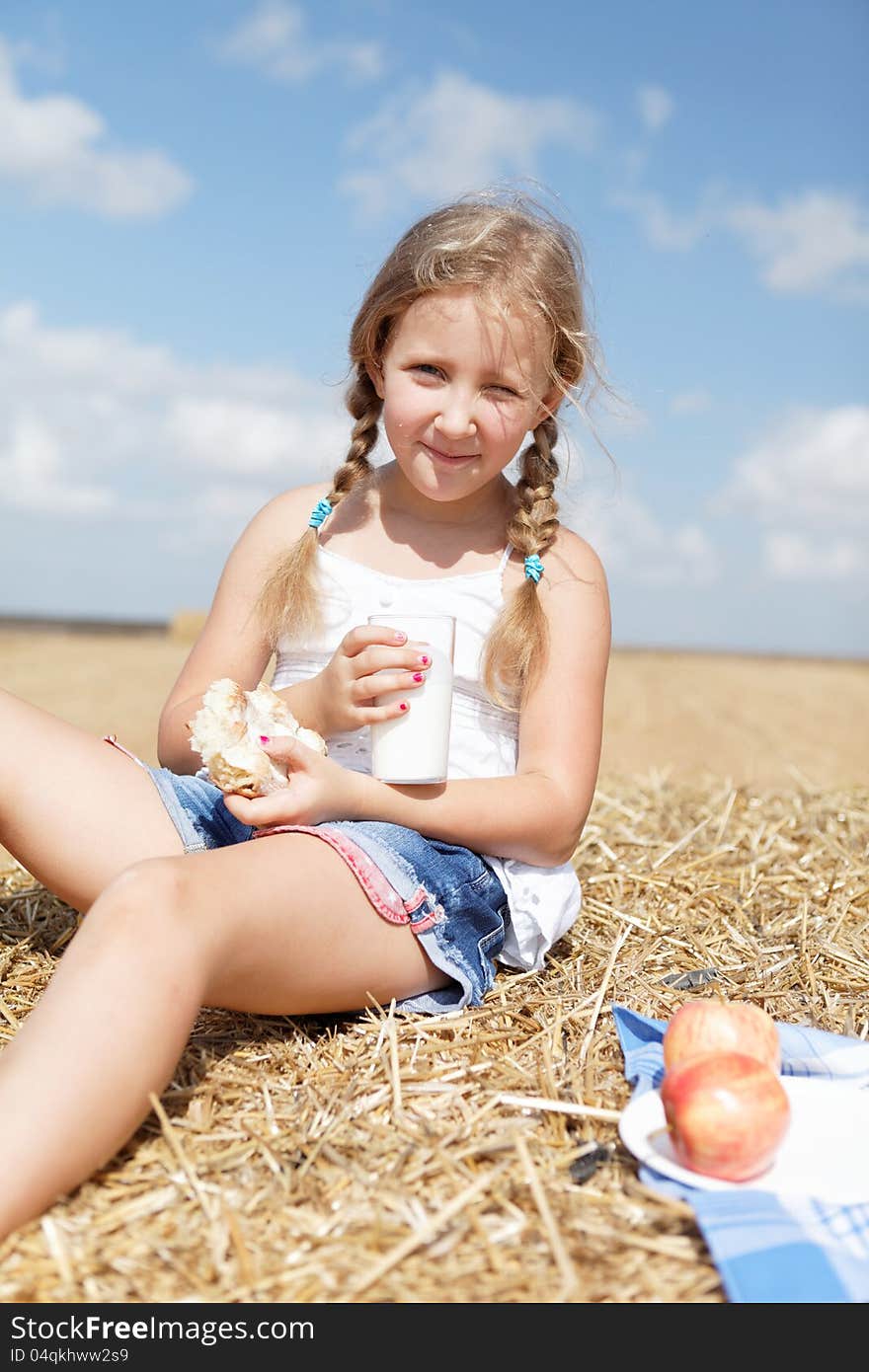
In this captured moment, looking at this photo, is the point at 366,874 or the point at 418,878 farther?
the point at 418,878

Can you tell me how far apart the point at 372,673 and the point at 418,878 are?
41 cm

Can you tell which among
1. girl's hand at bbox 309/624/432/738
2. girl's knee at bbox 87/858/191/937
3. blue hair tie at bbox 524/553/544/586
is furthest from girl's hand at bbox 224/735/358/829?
blue hair tie at bbox 524/553/544/586

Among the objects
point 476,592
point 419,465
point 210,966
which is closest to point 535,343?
point 419,465

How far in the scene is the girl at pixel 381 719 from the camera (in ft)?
6.13

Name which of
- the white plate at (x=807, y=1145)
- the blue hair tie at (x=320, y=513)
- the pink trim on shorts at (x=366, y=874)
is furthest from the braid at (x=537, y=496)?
the white plate at (x=807, y=1145)

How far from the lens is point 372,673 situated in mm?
2176

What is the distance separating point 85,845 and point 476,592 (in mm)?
999

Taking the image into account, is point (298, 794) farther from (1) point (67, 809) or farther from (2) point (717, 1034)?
(2) point (717, 1034)

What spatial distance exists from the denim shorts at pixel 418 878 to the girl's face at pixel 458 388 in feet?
2.58

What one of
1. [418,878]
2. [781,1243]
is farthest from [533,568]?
[781,1243]

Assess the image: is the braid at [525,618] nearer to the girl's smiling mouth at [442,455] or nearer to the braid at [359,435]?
the girl's smiling mouth at [442,455]

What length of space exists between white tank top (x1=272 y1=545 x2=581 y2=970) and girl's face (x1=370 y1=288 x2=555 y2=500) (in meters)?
0.24
